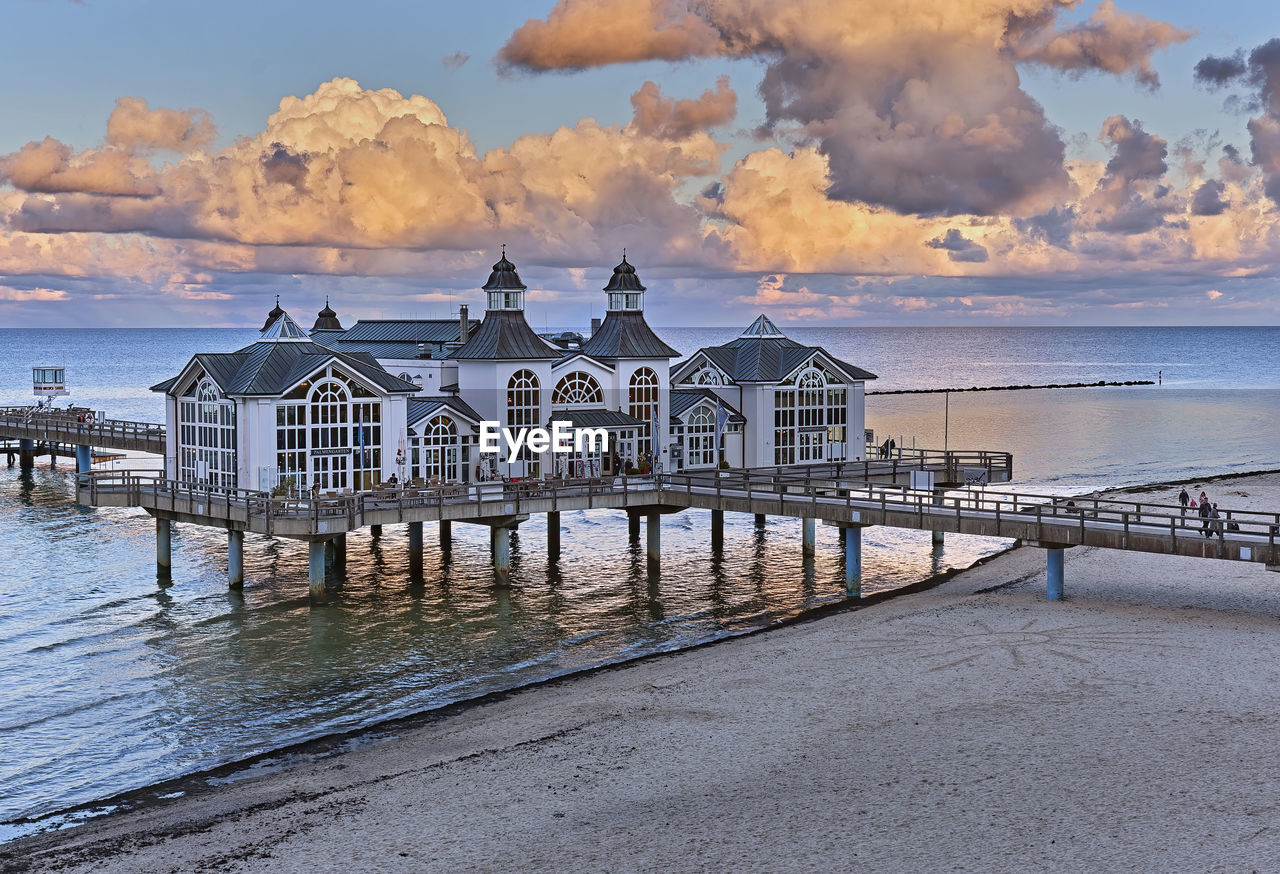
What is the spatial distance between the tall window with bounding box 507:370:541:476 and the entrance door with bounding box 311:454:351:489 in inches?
272

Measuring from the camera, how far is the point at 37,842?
21938mm

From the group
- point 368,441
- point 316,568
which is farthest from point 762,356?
point 316,568

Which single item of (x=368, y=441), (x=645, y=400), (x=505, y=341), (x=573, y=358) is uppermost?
(x=505, y=341)

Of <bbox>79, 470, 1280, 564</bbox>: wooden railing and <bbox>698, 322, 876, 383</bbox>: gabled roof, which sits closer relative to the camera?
<bbox>79, 470, 1280, 564</bbox>: wooden railing

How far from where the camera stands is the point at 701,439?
5331 centimetres

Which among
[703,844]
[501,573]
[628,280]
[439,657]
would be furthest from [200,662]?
[628,280]

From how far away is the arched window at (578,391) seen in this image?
5091 cm

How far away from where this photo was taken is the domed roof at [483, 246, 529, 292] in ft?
165

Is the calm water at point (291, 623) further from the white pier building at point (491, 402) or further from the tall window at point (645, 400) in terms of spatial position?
the tall window at point (645, 400)

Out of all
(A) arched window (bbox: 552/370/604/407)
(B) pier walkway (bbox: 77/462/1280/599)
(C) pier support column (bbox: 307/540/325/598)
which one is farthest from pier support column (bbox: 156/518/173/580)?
(A) arched window (bbox: 552/370/604/407)

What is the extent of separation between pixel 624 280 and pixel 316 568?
1967 centimetres

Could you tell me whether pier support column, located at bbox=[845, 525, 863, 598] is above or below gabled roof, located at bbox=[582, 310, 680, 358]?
below

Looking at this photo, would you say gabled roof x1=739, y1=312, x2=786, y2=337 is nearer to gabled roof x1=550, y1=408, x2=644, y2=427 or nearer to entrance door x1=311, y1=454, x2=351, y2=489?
gabled roof x1=550, y1=408, x2=644, y2=427

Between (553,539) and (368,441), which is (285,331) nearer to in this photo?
(368,441)
